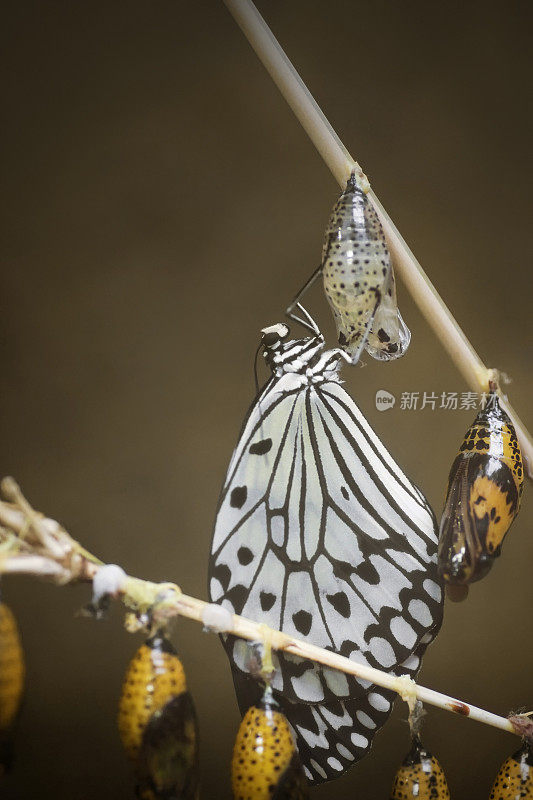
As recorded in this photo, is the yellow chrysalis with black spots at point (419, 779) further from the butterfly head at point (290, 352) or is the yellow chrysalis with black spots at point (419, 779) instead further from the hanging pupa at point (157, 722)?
the butterfly head at point (290, 352)

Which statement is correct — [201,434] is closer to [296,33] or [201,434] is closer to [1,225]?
[1,225]

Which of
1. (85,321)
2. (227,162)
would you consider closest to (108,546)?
(85,321)

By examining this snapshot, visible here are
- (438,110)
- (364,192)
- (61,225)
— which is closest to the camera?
(364,192)

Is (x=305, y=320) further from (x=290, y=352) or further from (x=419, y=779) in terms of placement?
(x=419, y=779)

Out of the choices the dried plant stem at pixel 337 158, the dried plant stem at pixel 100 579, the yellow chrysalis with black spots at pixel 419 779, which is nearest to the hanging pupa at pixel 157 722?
the dried plant stem at pixel 100 579

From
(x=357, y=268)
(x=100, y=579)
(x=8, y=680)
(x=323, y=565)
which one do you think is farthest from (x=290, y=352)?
(x=8, y=680)

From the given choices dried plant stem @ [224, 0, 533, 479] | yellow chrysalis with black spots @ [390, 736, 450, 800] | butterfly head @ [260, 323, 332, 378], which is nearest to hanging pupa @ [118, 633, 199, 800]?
yellow chrysalis with black spots @ [390, 736, 450, 800]

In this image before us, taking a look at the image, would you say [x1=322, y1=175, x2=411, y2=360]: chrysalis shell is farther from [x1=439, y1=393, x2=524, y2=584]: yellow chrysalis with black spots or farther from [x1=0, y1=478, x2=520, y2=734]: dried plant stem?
[x1=0, y1=478, x2=520, y2=734]: dried plant stem
